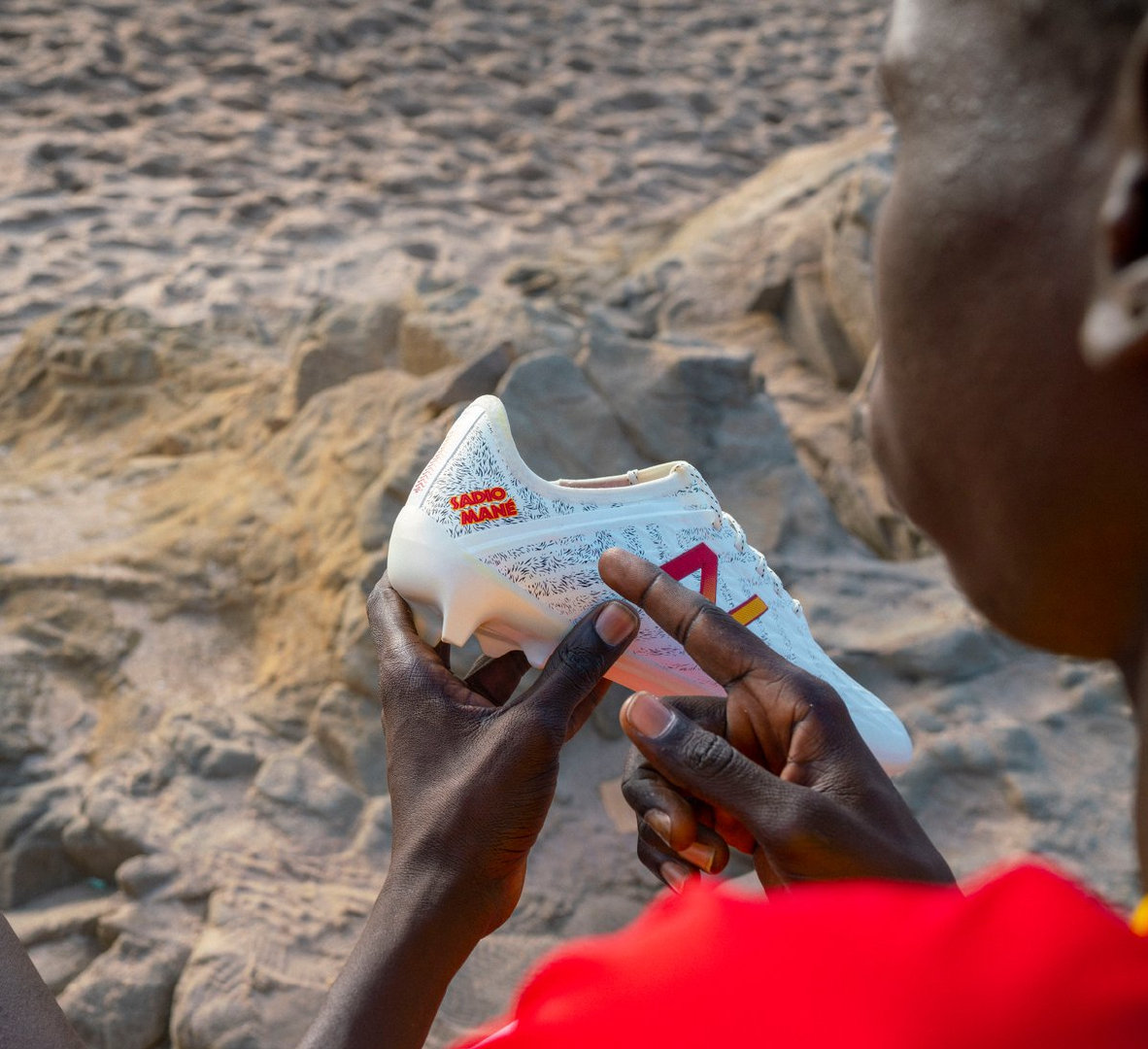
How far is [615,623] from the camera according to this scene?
116 centimetres

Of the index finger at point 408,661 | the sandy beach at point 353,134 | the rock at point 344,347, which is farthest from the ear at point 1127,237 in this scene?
the sandy beach at point 353,134

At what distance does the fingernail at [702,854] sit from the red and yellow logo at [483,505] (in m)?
0.43

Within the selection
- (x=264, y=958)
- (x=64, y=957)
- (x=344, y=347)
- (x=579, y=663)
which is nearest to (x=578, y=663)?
(x=579, y=663)

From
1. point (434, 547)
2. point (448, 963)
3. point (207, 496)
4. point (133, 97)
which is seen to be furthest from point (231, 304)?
point (448, 963)

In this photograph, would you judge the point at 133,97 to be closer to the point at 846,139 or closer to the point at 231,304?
the point at 231,304

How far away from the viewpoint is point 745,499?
264 centimetres

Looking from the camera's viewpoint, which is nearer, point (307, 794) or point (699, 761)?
point (699, 761)

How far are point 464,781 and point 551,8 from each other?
7219 mm

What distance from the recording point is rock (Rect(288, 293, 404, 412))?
10.3 ft

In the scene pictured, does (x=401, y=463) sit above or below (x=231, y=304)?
above

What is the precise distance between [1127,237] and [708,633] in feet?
1.85

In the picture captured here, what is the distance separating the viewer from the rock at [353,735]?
2133 millimetres

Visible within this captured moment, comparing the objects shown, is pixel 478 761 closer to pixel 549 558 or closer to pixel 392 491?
pixel 549 558

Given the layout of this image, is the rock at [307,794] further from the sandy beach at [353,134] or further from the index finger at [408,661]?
the sandy beach at [353,134]
